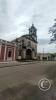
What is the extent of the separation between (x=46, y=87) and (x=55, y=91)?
0.66 m

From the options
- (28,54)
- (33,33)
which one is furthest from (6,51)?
(33,33)

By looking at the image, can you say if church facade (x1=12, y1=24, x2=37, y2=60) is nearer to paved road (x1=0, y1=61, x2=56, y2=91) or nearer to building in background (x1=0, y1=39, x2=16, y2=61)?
building in background (x1=0, y1=39, x2=16, y2=61)

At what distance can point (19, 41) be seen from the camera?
49.0 m

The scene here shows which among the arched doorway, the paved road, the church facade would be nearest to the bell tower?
the church facade

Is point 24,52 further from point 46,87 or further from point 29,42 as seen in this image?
point 46,87

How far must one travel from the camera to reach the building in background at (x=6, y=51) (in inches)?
1154

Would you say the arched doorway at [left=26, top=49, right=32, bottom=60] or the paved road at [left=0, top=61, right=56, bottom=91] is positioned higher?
the arched doorway at [left=26, top=49, right=32, bottom=60]

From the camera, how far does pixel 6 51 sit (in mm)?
30609

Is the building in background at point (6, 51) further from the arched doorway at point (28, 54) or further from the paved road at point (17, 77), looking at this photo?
the arched doorway at point (28, 54)

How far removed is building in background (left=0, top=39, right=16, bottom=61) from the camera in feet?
96.1

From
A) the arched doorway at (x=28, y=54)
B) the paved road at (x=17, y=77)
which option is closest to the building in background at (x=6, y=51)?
the paved road at (x=17, y=77)

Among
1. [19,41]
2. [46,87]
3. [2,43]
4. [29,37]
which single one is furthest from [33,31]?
[46,87]

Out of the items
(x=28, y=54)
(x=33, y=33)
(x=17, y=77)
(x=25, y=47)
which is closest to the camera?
(x=17, y=77)

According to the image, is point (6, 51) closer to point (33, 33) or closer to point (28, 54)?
point (28, 54)
